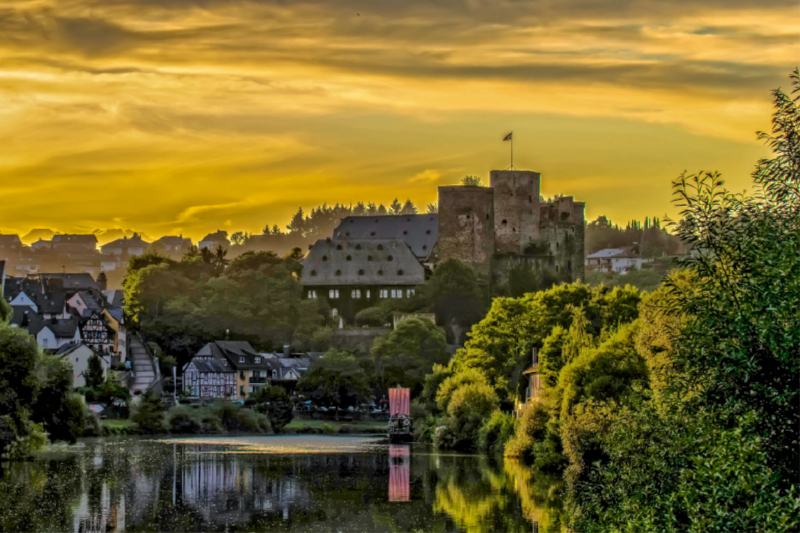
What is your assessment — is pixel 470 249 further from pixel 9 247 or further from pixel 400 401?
pixel 9 247

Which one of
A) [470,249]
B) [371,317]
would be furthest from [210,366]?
[470,249]

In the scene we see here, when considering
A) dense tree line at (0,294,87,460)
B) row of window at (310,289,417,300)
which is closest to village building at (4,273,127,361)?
row of window at (310,289,417,300)

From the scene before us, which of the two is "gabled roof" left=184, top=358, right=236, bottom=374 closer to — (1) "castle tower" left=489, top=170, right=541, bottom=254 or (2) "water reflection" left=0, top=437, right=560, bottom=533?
(1) "castle tower" left=489, top=170, right=541, bottom=254

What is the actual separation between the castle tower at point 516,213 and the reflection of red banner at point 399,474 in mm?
57138

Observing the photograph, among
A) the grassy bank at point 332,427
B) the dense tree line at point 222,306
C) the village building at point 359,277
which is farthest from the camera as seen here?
the village building at point 359,277

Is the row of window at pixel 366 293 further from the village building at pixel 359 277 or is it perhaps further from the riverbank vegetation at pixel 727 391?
the riverbank vegetation at pixel 727 391

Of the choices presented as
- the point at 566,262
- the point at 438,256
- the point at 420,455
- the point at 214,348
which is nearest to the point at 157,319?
the point at 214,348

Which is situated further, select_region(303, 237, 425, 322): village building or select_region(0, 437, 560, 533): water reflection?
select_region(303, 237, 425, 322): village building

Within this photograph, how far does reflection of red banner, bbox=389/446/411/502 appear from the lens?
124ft

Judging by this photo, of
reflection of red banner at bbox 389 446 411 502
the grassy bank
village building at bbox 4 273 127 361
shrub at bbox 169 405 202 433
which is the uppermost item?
village building at bbox 4 273 127 361

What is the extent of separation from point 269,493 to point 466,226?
77704 millimetres

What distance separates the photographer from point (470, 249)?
113625mm

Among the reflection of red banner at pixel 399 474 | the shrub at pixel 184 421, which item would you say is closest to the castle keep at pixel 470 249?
the shrub at pixel 184 421

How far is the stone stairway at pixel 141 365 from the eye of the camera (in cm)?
9088
